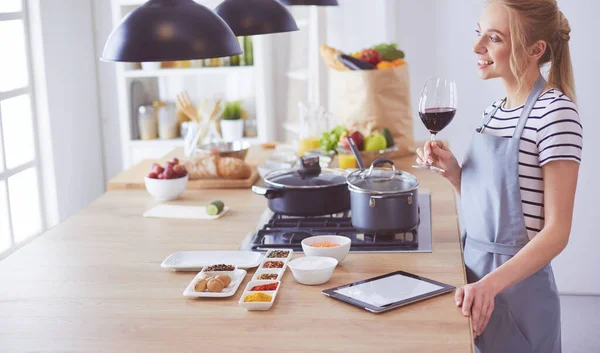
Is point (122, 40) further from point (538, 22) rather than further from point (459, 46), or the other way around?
point (459, 46)

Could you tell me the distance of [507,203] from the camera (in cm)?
205

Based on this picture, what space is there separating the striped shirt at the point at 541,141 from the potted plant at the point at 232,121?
3.20 metres

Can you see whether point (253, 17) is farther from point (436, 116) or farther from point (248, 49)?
point (248, 49)

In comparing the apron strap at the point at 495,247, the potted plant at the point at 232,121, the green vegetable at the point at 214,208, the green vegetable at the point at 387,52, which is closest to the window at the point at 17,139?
the potted plant at the point at 232,121

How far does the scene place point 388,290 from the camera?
1.88 metres

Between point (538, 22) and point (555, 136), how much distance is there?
32 centimetres

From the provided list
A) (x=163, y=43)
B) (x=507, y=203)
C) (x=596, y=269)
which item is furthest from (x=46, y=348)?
(x=596, y=269)

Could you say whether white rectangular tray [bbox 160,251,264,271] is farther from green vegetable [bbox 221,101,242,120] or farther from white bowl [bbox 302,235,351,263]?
green vegetable [bbox 221,101,242,120]

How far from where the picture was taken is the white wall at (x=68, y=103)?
464 cm

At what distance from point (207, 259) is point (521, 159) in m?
0.90

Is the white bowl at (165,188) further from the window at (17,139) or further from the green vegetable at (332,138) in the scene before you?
the window at (17,139)

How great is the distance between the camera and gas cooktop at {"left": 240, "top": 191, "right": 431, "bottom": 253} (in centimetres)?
223

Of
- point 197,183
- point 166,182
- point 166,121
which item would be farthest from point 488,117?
point 166,121

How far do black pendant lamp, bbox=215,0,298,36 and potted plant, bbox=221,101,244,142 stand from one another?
2.54m
